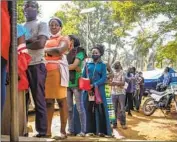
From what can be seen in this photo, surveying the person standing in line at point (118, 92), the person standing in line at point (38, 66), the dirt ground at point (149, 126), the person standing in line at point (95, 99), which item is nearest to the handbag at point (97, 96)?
the person standing in line at point (95, 99)

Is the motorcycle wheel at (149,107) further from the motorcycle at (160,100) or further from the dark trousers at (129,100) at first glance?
the dark trousers at (129,100)

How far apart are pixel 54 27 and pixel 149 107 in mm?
6136

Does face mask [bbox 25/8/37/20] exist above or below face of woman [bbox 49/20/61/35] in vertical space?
above

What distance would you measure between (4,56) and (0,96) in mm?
247

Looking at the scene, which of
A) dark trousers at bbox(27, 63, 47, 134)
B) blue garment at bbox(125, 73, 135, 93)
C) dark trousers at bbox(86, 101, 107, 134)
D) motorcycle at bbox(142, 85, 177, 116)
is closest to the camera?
dark trousers at bbox(27, 63, 47, 134)

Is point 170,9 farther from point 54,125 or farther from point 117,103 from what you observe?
point 54,125

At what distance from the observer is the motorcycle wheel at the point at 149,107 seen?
879 centimetres

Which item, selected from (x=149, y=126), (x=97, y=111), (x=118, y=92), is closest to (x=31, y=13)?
(x=97, y=111)

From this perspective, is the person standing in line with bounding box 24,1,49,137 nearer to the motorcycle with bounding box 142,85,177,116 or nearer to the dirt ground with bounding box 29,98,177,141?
the dirt ground with bounding box 29,98,177,141

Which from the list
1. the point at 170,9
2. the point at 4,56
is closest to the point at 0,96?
the point at 4,56

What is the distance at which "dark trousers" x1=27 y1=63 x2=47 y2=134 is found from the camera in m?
2.84

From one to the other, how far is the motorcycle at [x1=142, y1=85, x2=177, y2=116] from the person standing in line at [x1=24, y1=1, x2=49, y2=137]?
18.6 feet

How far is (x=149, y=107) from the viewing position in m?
8.88

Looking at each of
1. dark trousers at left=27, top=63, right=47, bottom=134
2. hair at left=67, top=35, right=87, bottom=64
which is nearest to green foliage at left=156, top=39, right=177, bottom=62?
hair at left=67, top=35, right=87, bottom=64
